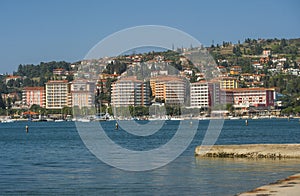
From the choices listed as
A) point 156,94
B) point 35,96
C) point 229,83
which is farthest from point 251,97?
point 156,94

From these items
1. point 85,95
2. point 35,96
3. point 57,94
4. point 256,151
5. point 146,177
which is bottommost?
point 146,177

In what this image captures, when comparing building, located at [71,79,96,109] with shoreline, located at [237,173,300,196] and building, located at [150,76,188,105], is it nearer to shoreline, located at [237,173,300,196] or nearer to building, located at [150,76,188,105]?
building, located at [150,76,188,105]

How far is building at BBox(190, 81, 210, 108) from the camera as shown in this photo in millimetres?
102262

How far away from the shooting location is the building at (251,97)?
157875 mm

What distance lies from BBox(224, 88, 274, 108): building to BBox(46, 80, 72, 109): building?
36.8 meters

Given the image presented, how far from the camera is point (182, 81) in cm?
10681

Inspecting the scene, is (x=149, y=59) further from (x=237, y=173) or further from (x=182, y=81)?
(x=237, y=173)

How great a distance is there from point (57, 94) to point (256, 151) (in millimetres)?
144420

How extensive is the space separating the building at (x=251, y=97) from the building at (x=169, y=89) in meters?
49.6

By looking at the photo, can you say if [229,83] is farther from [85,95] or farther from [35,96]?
[85,95]

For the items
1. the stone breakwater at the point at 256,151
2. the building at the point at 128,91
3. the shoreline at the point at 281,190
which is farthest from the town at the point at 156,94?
the shoreline at the point at 281,190

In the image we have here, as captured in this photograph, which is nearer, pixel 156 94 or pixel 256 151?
pixel 256 151

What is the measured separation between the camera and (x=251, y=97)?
16262 cm

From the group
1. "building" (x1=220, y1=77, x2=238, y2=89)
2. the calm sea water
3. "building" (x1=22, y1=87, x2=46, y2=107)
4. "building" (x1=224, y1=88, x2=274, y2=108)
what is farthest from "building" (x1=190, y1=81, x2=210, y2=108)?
"building" (x1=22, y1=87, x2=46, y2=107)
